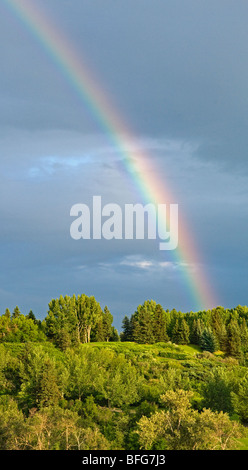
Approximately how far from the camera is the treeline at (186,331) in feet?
351

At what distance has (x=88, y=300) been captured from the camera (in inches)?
4417

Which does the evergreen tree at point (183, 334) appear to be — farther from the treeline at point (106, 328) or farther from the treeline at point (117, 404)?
the treeline at point (117, 404)

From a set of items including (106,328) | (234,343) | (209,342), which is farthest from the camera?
(106,328)

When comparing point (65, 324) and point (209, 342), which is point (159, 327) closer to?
point (209, 342)

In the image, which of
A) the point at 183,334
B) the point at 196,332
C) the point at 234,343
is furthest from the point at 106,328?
the point at 234,343

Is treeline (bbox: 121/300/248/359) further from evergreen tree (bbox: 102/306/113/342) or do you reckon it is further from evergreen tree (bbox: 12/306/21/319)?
evergreen tree (bbox: 12/306/21/319)

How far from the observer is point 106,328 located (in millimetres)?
112562

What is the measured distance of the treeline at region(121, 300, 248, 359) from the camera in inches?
4215

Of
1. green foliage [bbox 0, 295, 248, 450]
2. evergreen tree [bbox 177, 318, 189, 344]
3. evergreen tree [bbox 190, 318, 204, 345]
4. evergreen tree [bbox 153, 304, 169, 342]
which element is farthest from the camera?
evergreen tree [bbox 190, 318, 204, 345]

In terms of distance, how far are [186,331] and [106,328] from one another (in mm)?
21347

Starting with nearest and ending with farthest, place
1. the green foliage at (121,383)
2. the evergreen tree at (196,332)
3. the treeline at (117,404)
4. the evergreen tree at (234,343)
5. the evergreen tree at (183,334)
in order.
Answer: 1. the treeline at (117,404)
2. the green foliage at (121,383)
3. the evergreen tree at (234,343)
4. the evergreen tree at (183,334)
5. the evergreen tree at (196,332)

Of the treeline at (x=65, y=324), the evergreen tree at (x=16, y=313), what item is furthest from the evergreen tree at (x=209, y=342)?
the evergreen tree at (x=16, y=313)

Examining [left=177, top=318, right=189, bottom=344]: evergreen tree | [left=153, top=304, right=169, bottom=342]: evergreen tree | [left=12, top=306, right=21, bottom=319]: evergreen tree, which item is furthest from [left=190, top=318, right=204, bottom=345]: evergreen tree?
[left=12, top=306, right=21, bottom=319]: evergreen tree
